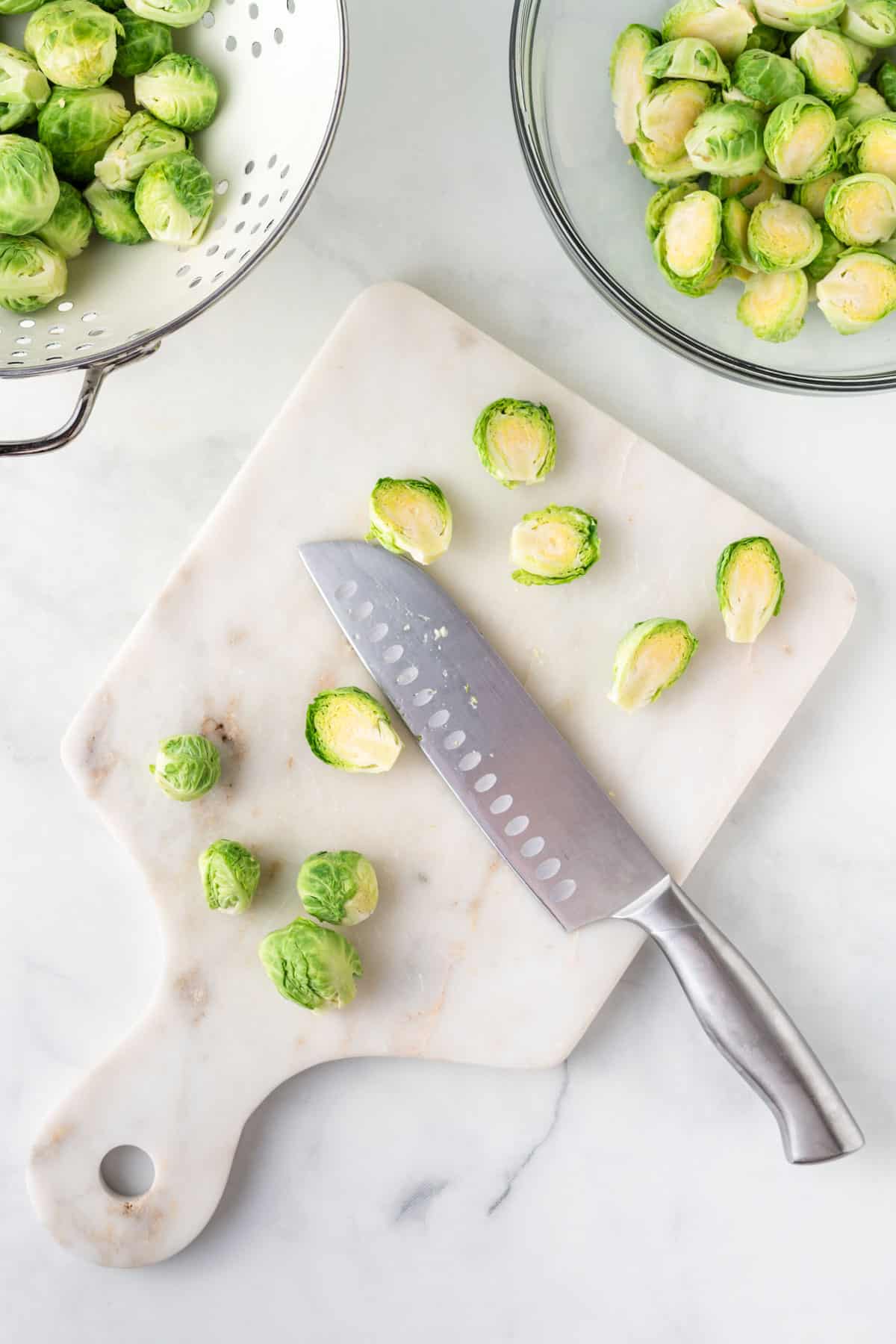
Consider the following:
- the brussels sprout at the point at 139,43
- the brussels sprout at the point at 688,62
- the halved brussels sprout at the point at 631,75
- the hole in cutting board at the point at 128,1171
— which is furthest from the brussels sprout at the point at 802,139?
the hole in cutting board at the point at 128,1171

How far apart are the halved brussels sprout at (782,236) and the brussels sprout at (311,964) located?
54.2 inches

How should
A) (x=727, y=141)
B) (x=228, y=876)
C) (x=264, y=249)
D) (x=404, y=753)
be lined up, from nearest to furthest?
1. (x=264, y=249)
2. (x=727, y=141)
3. (x=228, y=876)
4. (x=404, y=753)

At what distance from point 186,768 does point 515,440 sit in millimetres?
819

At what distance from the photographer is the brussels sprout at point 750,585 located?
1.91 m

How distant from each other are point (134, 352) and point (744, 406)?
1.13m

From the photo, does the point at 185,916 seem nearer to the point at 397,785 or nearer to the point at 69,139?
the point at 397,785

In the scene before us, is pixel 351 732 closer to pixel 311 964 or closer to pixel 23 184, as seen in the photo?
pixel 311 964

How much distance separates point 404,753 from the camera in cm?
195

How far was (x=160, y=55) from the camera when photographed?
71.7 inches

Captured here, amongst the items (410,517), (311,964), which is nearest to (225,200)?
(410,517)

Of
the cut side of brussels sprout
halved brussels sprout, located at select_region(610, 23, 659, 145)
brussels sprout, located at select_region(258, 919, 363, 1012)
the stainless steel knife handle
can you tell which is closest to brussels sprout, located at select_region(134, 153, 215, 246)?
halved brussels sprout, located at select_region(610, 23, 659, 145)

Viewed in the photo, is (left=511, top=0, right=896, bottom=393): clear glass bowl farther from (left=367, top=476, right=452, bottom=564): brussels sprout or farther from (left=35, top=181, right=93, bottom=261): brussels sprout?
(left=35, top=181, right=93, bottom=261): brussels sprout

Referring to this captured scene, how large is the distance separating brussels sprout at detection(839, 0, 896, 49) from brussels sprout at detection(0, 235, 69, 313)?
4.54ft

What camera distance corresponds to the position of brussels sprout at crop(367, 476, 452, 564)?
1.92 meters
